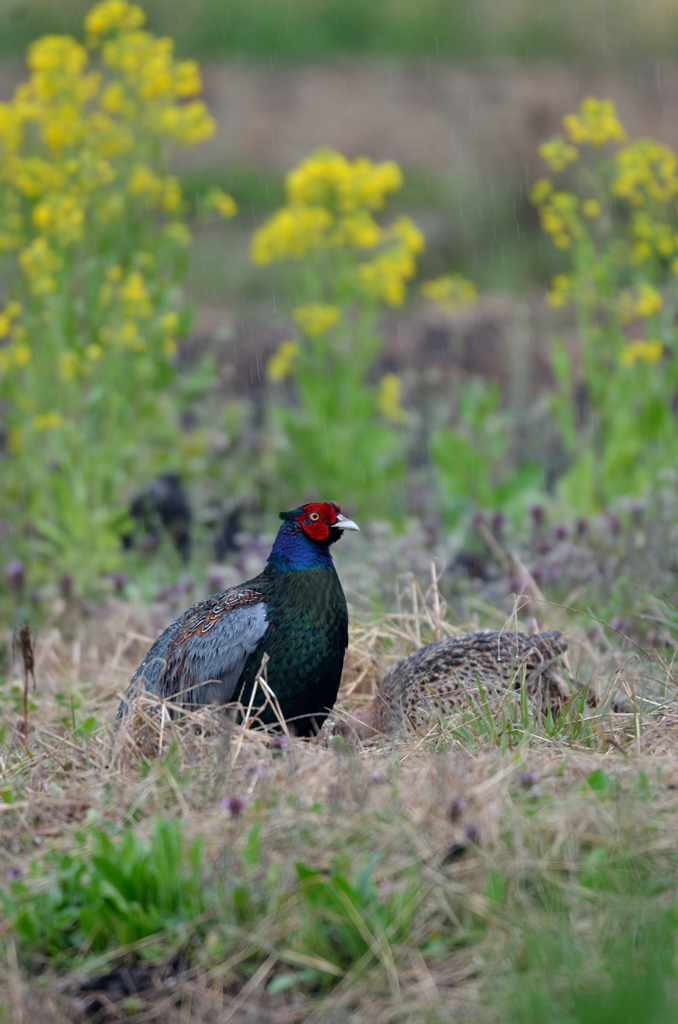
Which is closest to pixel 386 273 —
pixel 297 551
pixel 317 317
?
pixel 317 317

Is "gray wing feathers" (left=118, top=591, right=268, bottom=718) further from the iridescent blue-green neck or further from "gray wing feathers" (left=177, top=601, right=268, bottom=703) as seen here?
the iridescent blue-green neck

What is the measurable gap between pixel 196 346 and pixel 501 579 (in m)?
4.86

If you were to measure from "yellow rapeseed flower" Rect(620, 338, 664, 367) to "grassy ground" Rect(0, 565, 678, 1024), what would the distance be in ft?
11.3

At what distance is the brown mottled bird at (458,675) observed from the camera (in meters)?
3.56

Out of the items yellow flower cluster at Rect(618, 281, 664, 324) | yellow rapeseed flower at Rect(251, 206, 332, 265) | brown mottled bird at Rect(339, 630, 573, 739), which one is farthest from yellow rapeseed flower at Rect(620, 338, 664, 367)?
brown mottled bird at Rect(339, 630, 573, 739)

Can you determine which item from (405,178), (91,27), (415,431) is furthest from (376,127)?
(91,27)

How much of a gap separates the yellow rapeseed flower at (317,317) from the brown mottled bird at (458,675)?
124 inches

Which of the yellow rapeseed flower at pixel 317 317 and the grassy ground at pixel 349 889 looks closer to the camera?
the grassy ground at pixel 349 889

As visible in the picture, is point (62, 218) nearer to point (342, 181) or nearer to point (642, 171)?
point (342, 181)

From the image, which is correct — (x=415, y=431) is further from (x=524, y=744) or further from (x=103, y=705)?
(x=524, y=744)

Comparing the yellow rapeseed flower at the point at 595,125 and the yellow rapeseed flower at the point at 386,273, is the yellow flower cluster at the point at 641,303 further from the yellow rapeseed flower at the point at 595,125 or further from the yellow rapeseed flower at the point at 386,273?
the yellow rapeseed flower at the point at 386,273

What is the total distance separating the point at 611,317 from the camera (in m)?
6.32

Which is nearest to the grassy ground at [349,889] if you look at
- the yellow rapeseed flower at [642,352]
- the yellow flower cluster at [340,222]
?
the yellow rapeseed flower at [642,352]

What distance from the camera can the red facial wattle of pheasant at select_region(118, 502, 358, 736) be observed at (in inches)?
133
